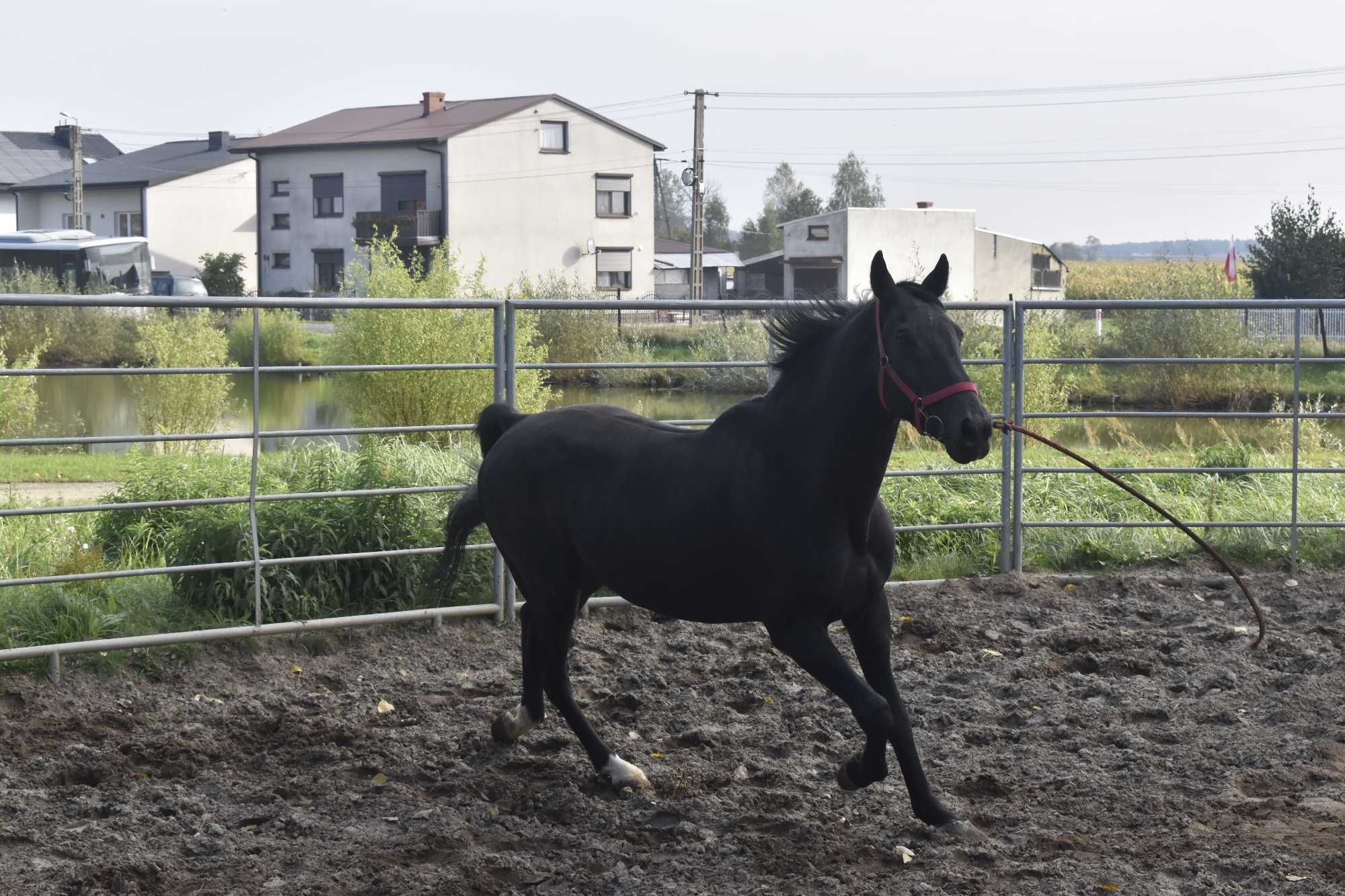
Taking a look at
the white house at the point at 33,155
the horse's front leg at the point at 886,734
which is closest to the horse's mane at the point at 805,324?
the horse's front leg at the point at 886,734

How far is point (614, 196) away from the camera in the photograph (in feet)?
158

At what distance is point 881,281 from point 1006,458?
13.5ft

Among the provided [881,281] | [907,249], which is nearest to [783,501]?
[881,281]

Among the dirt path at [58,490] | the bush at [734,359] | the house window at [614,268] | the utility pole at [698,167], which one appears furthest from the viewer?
the house window at [614,268]

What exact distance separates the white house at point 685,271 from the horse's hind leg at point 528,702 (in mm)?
54963

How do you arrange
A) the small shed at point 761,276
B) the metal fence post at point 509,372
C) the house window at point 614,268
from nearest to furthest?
the metal fence post at point 509,372 → the house window at point 614,268 → the small shed at point 761,276

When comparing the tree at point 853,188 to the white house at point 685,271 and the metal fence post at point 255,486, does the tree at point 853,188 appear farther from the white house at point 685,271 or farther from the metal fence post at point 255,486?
the metal fence post at point 255,486

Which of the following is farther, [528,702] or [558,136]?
[558,136]

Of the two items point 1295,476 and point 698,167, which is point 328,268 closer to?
point 698,167

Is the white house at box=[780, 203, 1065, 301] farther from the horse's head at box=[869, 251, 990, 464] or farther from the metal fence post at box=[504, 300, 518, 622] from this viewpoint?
the horse's head at box=[869, 251, 990, 464]

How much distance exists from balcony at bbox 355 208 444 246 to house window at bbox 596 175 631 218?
5.94 m

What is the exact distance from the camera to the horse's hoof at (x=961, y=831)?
3.90 metres

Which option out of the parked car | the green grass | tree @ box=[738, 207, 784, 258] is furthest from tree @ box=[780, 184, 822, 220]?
the green grass

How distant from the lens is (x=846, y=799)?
429 centimetres
